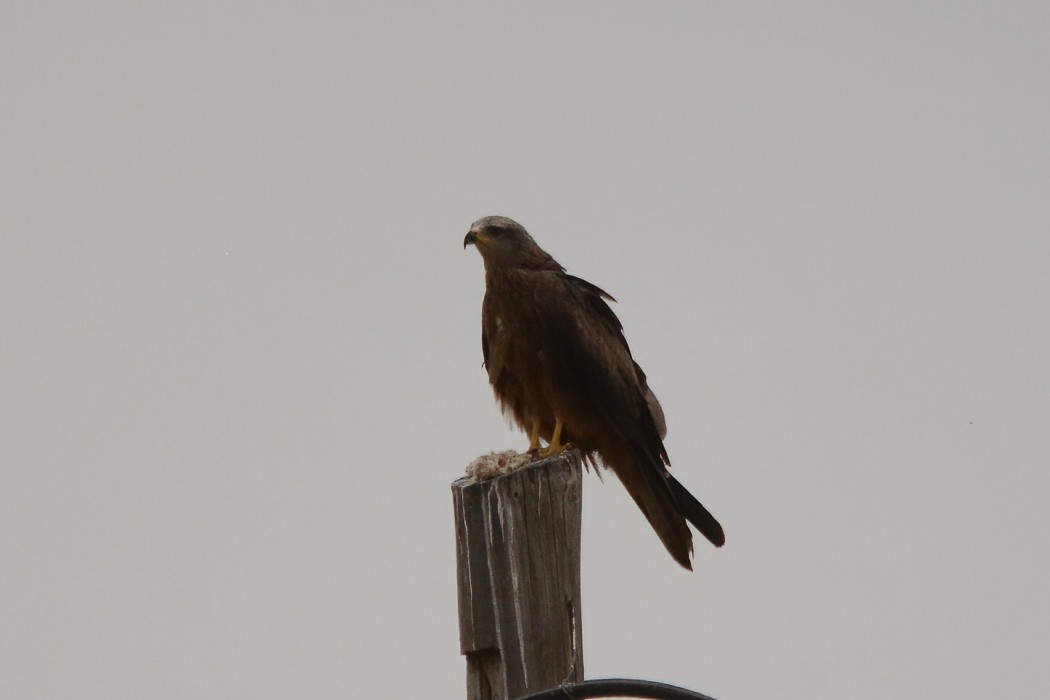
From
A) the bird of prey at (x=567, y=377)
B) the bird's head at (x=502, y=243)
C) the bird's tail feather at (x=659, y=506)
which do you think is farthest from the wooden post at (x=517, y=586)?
the bird's head at (x=502, y=243)

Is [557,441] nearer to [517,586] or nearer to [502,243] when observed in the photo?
[502,243]

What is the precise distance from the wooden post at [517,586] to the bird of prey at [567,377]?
6.37 ft

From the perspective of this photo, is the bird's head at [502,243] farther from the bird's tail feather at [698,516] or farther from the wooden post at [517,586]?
the wooden post at [517,586]

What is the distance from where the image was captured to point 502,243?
6082 millimetres

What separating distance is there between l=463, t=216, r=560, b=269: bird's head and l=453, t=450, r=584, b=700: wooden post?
2.32 metres

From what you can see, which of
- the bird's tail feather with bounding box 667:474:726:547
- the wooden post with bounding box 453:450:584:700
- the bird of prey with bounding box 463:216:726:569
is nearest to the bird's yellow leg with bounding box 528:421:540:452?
the bird of prey with bounding box 463:216:726:569

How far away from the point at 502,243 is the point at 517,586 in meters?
2.64

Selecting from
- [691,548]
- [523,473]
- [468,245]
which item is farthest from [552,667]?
[468,245]

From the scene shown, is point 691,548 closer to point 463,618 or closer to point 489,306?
point 489,306

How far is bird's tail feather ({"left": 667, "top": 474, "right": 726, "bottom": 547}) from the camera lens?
588 centimetres

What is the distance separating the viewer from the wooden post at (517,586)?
3.73 metres

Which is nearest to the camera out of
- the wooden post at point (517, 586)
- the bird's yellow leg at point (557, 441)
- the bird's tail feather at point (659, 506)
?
the wooden post at point (517, 586)

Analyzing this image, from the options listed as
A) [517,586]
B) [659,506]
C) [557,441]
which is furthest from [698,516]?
[517,586]

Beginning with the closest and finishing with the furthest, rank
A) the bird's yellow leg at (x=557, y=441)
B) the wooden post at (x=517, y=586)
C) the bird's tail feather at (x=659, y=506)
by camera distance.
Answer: the wooden post at (x=517, y=586) → the bird's yellow leg at (x=557, y=441) → the bird's tail feather at (x=659, y=506)
